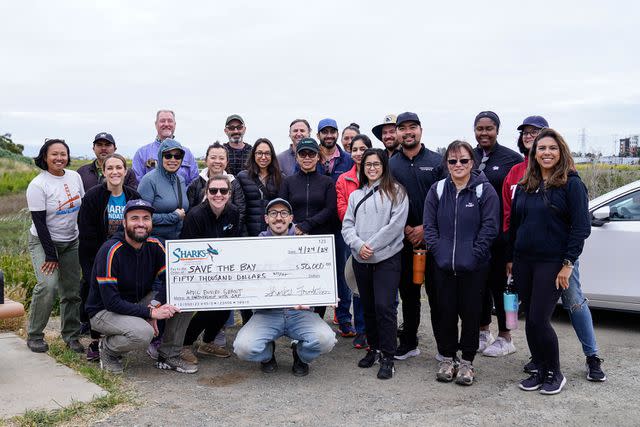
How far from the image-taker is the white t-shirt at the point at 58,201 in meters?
5.80

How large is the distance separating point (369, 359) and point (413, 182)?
1683 millimetres

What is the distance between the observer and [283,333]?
5656 mm

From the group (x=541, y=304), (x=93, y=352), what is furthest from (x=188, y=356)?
(x=541, y=304)

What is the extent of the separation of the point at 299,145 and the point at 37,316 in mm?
2988

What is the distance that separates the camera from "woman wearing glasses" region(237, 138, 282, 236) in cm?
648

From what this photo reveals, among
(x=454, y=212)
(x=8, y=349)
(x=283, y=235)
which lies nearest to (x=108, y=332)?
(x=8, y=349)

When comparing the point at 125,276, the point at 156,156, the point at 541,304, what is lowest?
the point at 541,304

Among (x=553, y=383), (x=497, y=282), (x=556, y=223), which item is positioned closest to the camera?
(x=556, y=223)

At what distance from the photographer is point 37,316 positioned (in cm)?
601

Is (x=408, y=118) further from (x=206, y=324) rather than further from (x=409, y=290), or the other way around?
(x=206, y=324)

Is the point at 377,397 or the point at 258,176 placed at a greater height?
the point at 258,176

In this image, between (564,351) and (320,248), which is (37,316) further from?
(564,351)

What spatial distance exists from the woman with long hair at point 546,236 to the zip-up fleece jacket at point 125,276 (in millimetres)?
3121

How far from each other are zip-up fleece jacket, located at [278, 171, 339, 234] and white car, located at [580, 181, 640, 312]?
2.89 meters
